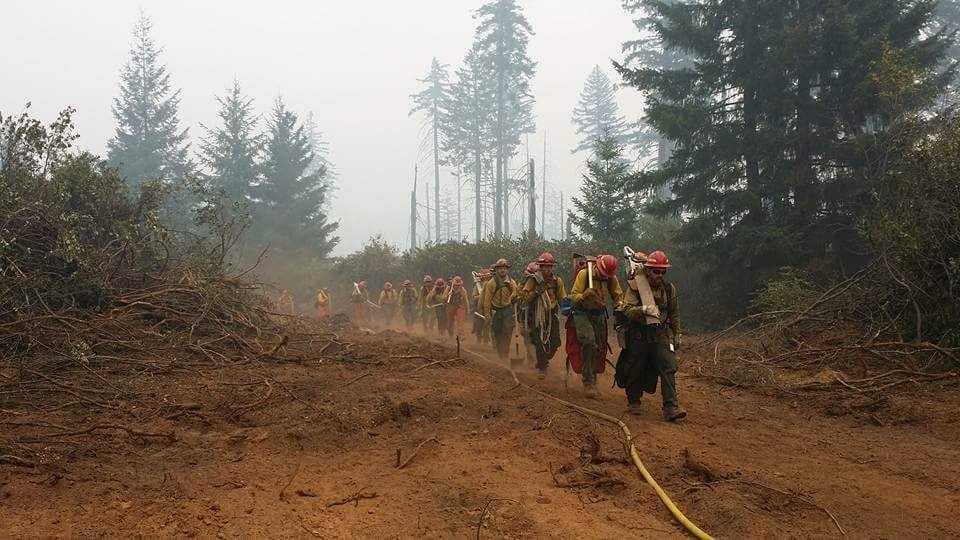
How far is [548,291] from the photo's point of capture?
9.25m

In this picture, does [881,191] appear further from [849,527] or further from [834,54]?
[849,527]

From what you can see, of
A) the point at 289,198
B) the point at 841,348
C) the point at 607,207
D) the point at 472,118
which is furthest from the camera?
the point at 472,118

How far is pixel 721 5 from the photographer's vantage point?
16234 mm

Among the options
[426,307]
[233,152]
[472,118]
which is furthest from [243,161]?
[426,307]

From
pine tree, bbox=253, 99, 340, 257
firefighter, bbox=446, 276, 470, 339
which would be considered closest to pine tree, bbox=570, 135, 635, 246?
firefighter, bbox=446, 276, 470, 339

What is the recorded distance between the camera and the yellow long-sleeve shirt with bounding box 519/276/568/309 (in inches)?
360

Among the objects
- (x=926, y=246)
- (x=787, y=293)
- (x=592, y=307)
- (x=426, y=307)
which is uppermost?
(x=926, y=246)

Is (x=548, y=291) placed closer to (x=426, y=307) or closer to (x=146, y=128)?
(x=426, y=307)

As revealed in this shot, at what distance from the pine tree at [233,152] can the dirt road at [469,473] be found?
35.0 meters

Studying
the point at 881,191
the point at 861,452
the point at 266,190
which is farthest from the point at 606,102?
the point at 861,452

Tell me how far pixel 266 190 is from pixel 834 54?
3408 centimetres

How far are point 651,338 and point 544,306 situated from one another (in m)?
2.66

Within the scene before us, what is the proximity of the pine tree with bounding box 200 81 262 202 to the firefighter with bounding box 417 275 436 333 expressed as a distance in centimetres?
2464

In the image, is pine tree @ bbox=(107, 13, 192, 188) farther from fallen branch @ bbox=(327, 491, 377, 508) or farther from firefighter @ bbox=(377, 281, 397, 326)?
fallen branch @ bbox=(327, 491, 377, 508)
